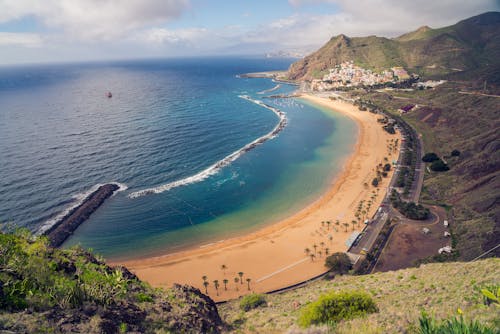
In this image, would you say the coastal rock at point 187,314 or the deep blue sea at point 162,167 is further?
the deep blue sea at point 162,167

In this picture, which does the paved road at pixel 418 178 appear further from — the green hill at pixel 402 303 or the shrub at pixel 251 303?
the shrub at pixel 251 303

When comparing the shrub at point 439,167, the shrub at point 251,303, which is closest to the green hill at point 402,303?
the shrub at point 251,303

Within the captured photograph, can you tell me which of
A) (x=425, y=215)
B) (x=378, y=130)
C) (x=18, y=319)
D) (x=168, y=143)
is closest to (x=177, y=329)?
(x=18, y=319)

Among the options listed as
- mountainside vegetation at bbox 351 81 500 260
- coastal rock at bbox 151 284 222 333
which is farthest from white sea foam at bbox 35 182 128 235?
mountainside vegetation at bbox 351 81 500 260

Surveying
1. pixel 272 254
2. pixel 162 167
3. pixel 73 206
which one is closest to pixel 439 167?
pixel 272 254

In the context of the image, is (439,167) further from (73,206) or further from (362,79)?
(362,79)

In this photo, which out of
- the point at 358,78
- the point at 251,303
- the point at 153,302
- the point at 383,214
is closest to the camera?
the point at 153,302

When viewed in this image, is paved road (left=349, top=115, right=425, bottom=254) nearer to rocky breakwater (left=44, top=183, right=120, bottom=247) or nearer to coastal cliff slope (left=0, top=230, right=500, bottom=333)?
coastal cliff slope (left=0, top=230, right=500, bottom=333)
